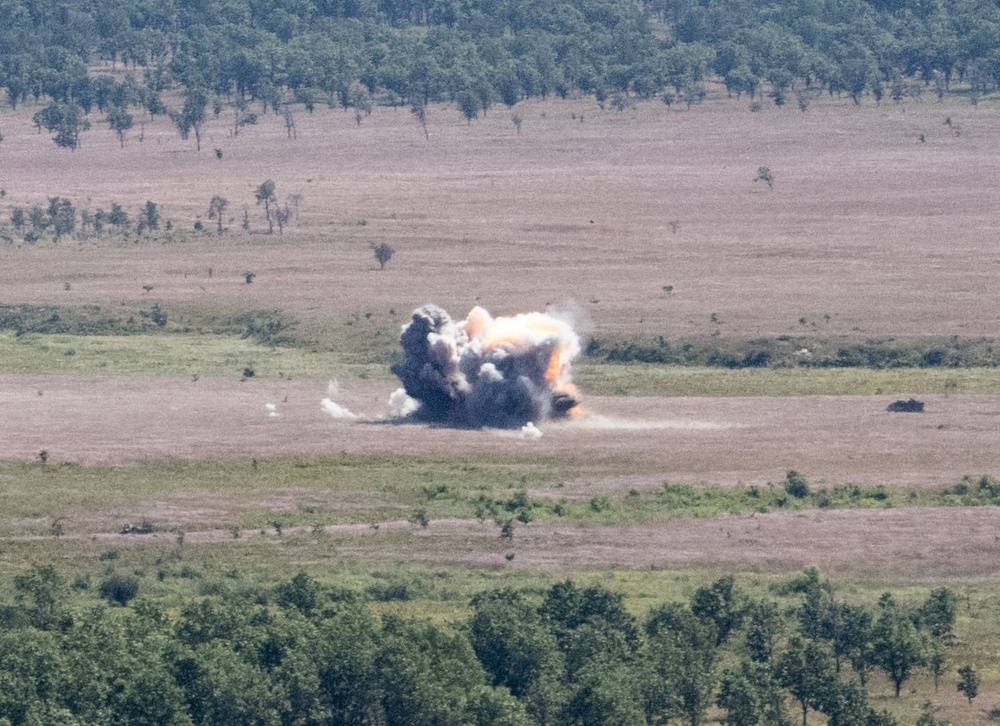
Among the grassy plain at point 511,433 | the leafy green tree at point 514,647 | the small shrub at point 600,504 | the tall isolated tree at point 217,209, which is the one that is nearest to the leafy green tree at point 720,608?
the grassy plain at point 511,433

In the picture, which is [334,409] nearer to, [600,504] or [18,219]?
[600,504]

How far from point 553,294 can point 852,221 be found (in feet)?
142

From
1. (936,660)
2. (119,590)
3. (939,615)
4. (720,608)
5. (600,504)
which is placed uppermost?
(939,615)

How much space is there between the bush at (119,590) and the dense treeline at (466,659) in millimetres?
2910

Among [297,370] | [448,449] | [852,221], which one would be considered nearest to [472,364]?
[448,449]

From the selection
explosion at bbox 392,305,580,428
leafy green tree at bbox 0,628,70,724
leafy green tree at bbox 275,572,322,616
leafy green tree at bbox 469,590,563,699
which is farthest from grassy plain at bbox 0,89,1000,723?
leafy green tree at bbox 0,628,70,724

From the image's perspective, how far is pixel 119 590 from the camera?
3386 inches

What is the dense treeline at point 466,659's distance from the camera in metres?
65.9

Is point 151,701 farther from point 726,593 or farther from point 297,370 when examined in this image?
point 297,370

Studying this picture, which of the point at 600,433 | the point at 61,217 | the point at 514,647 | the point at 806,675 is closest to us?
the point at 806,675

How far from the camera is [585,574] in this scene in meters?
88.9

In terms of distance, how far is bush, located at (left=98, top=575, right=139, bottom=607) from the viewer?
85688 millimetres

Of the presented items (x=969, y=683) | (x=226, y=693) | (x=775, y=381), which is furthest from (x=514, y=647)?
(x=775, y=381)

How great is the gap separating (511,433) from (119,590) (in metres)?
32.8
